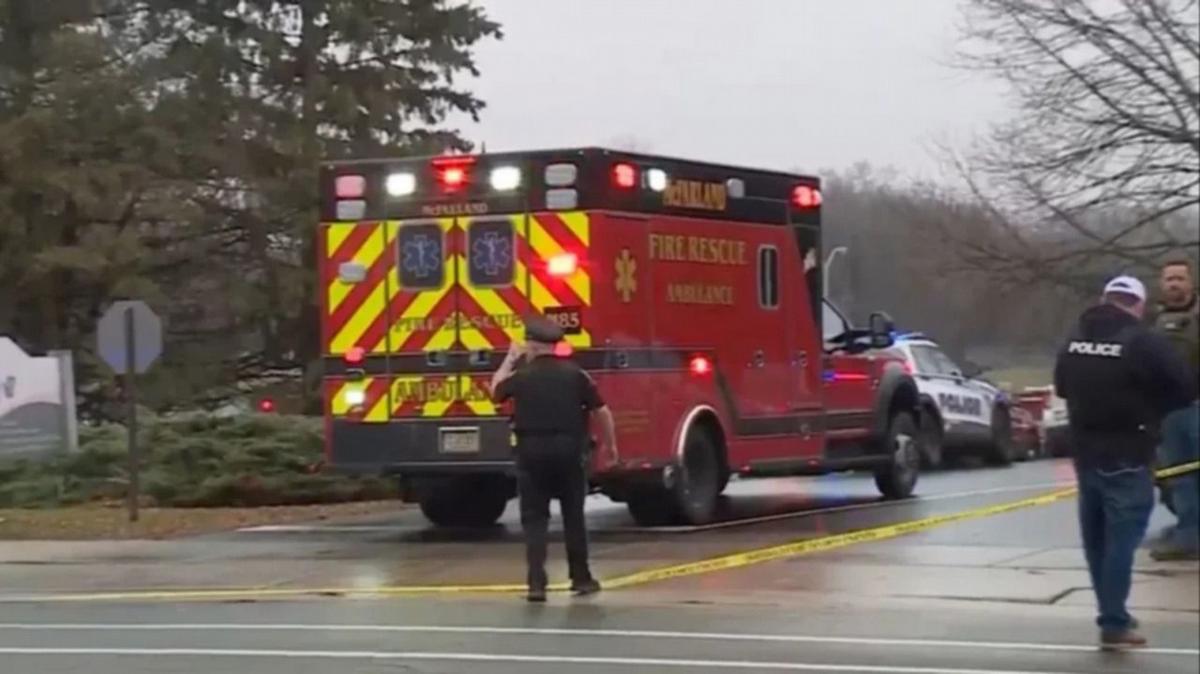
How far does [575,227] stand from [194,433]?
7.15 metres

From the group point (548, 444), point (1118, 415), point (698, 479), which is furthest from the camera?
point (698, 479)

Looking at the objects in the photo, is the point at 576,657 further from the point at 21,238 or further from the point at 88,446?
the point at 21,238

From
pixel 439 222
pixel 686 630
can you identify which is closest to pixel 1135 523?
pixel 686 630

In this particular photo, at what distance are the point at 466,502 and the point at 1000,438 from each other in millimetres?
11610

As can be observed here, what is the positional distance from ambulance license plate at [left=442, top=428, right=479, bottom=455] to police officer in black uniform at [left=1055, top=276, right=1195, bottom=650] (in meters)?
6.55

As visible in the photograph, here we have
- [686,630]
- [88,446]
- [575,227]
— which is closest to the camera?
[686,630]

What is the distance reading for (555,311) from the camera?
625 inches

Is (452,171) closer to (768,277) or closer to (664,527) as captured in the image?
(768,277)

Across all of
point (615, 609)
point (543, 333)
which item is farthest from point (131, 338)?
point (615, 609)

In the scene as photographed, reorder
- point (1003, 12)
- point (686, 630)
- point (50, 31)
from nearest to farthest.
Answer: point (686, 630), point (50, 31), point (1003, 12)

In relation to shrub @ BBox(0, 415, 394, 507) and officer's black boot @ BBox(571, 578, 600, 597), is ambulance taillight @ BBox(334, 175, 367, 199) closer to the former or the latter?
shrub @ BBox(0, 415, 394, 507)

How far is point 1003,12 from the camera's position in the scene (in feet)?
117

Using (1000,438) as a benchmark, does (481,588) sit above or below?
below

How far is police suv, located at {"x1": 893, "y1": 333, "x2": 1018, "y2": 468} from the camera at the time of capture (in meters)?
24.0
